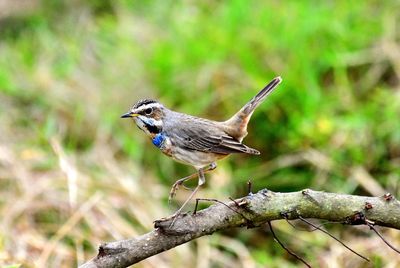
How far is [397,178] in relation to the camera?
205 inches

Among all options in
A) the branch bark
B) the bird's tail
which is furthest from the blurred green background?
the branch bark

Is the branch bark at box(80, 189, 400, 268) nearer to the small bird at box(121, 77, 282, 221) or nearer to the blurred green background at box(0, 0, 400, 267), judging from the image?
the small bird at box(121, 77, 282, 221)

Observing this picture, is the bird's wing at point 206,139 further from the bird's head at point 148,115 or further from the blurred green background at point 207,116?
the blurred green background at point 207,116

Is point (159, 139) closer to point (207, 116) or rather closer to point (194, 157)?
point (194, 157)

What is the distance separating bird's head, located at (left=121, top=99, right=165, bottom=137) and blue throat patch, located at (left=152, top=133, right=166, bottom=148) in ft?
0.05

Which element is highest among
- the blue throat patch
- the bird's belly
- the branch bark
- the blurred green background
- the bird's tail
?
the blurred green background

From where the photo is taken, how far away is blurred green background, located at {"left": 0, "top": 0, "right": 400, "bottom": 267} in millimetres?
5145

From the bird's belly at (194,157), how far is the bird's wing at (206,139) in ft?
0.06

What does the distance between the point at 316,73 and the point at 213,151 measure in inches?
117

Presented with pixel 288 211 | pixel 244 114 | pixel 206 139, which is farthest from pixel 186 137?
pixel 288 211

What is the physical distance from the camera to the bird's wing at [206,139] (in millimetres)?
3240

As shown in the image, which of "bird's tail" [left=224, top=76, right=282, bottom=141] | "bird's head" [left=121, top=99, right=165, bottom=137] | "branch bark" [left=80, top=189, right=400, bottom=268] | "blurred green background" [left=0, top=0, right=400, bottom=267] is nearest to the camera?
"branch bark" [left=80, top=189, right=400, bottom=268]

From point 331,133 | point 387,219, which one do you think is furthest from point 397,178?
point 387,219

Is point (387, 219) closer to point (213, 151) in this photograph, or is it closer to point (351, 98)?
point (213, 151)
